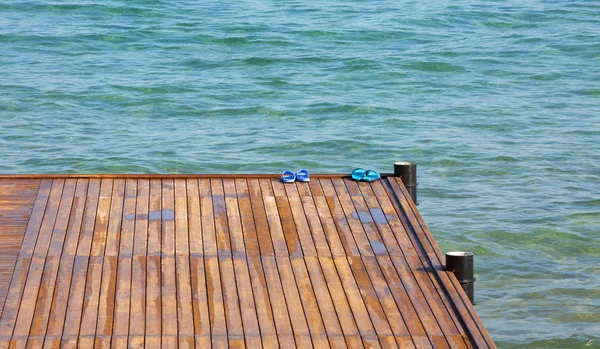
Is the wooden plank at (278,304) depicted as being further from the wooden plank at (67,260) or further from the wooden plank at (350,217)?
the wooden plank at (67,260)

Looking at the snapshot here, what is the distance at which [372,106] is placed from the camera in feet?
76.7

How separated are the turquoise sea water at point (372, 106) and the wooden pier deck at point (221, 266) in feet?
10.6

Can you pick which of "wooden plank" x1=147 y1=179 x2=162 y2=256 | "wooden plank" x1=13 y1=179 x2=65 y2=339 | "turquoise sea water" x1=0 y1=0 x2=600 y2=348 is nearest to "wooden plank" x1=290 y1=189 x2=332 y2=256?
"wooden plank" x1=147 y1=179 x2=162 y2=256

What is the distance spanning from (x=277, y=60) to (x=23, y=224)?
18.0 metres

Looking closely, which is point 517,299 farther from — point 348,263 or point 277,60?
point 277,60

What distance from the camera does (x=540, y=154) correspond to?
19.9 metres

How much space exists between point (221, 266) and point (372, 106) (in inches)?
566

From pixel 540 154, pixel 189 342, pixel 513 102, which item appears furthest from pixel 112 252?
pixel 513 102

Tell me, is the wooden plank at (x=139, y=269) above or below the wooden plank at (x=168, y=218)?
above

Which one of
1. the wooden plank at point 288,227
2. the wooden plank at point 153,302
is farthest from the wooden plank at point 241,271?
the wooden plank at point 153,302

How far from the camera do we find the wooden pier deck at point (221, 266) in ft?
27.2

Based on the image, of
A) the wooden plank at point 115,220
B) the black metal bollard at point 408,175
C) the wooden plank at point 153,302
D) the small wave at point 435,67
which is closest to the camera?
the wooden plank at point 153,302

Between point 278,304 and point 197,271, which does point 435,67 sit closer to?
point 197,271

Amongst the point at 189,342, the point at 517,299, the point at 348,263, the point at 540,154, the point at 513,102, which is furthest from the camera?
the point at 513,102
